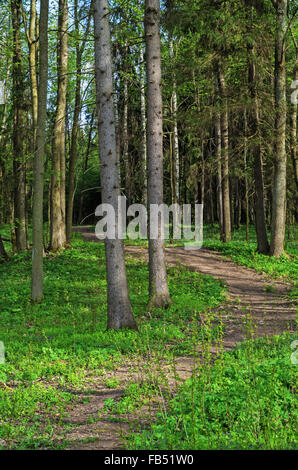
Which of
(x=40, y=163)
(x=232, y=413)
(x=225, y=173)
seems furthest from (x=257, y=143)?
(x=232, y=413)

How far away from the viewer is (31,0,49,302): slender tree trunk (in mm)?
10883

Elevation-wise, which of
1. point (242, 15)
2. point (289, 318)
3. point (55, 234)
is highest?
point (242, 15)

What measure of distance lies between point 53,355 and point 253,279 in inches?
364

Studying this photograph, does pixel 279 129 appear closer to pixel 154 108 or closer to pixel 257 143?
pixel 257 143

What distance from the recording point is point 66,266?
15.4 meters

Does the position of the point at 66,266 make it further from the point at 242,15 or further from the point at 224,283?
the point at 242,15

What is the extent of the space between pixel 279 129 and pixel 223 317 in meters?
9.02

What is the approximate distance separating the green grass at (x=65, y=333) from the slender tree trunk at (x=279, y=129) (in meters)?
4.50

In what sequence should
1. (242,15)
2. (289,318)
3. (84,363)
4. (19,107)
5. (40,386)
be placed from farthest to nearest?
(19,107) < (242,15) < (289,318) < (84,363) < (40,386)

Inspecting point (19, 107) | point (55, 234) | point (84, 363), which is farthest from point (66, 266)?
point (84, 363)

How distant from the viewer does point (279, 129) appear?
53.5ft

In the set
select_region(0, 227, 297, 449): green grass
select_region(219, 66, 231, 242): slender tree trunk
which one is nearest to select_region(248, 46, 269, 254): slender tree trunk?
select_region(219, 66, 231, 242): slender tree trunk

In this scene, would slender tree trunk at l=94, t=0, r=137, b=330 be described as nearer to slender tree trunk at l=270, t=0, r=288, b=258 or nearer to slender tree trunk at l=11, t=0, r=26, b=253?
slender tree trunk at l=270, t=0, r=288, b=258

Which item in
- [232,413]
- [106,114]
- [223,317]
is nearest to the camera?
[232,413]
